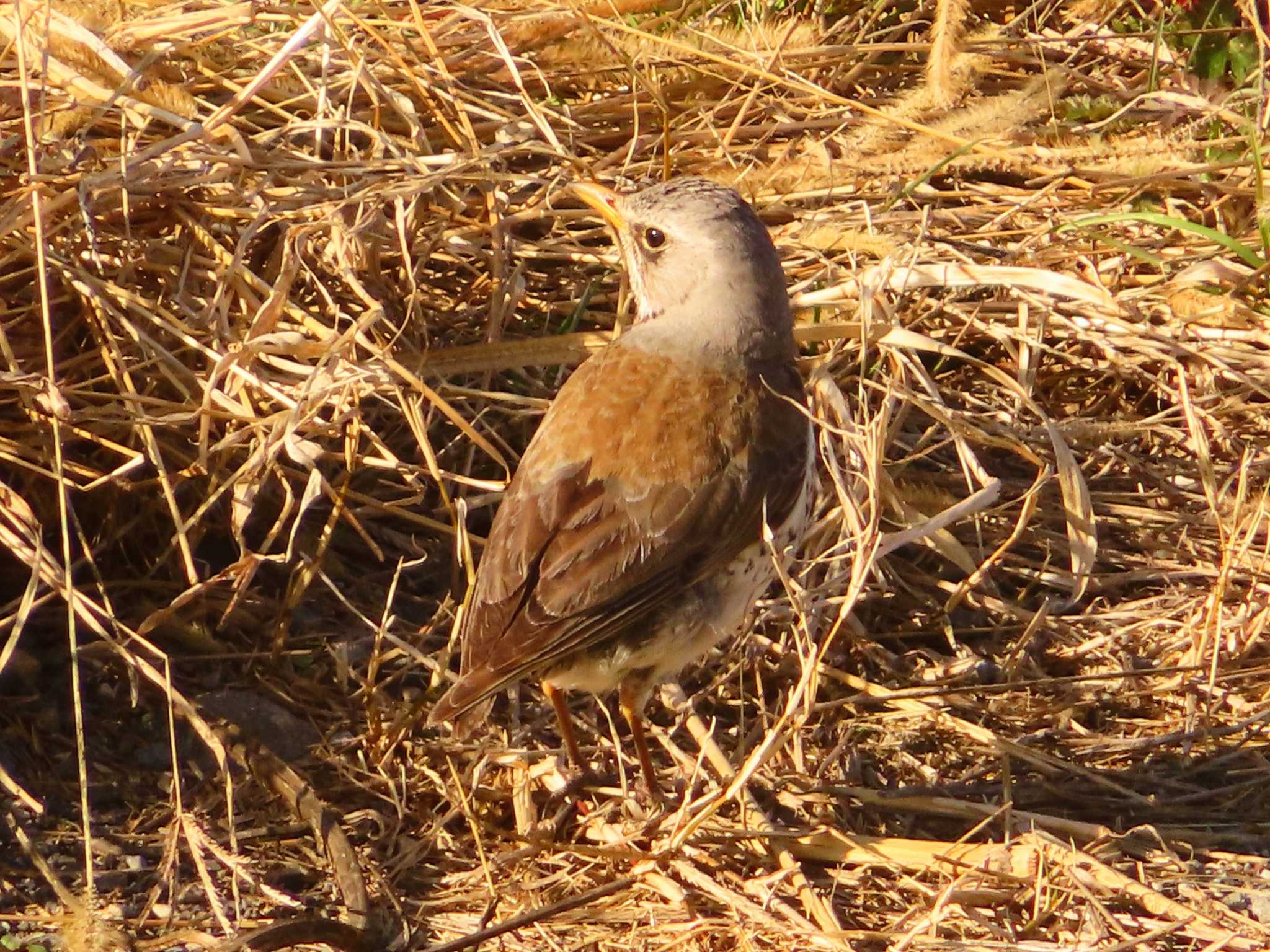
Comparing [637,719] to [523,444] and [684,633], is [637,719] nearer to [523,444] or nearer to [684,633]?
[684,633]

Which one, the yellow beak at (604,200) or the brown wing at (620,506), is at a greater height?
the yellow beak at (604,200)

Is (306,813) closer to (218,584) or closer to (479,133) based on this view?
(218,584)

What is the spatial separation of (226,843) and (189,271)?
1499mm

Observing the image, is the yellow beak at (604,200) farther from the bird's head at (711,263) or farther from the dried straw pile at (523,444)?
the dried straw pile at (523,444)

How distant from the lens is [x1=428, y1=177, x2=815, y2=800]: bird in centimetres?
365

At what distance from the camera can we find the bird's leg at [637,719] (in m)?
3.92

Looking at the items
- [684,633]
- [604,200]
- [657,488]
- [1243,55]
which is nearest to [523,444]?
[604,200]

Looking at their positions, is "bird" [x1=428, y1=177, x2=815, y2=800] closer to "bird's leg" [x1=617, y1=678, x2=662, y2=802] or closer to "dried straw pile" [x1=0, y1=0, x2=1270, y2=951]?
"bird's leg" [x1=617, y1=678, x2=662, y2=802]

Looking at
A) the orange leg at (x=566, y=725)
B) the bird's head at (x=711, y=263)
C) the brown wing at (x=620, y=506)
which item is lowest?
the orange leg at (x=566, y=725)

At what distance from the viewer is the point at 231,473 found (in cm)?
411

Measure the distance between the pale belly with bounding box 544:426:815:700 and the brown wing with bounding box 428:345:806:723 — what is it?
4 cm

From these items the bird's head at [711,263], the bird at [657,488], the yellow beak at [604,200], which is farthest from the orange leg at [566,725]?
the yellow beak at [604,200]

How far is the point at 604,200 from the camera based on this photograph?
4.34 m

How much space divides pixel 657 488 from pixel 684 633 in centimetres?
33
